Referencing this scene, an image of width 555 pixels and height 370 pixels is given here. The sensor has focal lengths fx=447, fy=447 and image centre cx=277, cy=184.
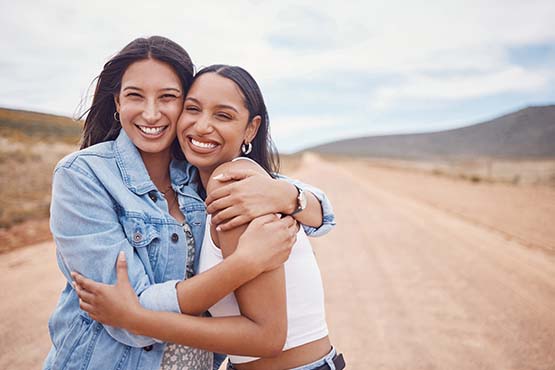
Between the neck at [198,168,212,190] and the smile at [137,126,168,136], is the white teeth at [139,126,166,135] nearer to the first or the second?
the smile at [137,126,168,136]

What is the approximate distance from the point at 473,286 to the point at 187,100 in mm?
4975

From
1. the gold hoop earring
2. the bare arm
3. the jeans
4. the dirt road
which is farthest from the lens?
the dirt road

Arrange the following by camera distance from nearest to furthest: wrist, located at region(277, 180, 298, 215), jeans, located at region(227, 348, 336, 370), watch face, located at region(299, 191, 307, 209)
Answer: jeans, located at region(227, 348, 336, 370)
wrist, located at region(277, 180, 298, 215)
watch face, located at region(299, 191, 307, 209)

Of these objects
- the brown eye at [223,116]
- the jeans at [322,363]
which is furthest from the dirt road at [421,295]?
the brown eye at [223,116]

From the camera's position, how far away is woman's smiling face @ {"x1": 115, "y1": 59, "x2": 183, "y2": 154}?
85.9 inches

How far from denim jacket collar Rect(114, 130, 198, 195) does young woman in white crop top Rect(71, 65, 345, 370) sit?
0.41ft

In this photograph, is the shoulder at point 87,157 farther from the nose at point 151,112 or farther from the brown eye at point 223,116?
the brown eye at point 223,116

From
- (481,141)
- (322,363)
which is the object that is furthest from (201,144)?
(481,141)

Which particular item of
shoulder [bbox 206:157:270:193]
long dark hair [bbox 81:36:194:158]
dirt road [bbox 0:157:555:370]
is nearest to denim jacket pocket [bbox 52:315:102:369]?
shoulder [bbox 206:157:270:193]

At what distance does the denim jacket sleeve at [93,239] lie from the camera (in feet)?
5.64

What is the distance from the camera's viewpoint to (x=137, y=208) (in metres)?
1.92

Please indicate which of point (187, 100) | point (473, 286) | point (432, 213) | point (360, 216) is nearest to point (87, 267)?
point (187, 100)

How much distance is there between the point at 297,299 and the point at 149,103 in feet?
3.86

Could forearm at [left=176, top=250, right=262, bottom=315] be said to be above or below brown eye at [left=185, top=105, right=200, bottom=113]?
below
